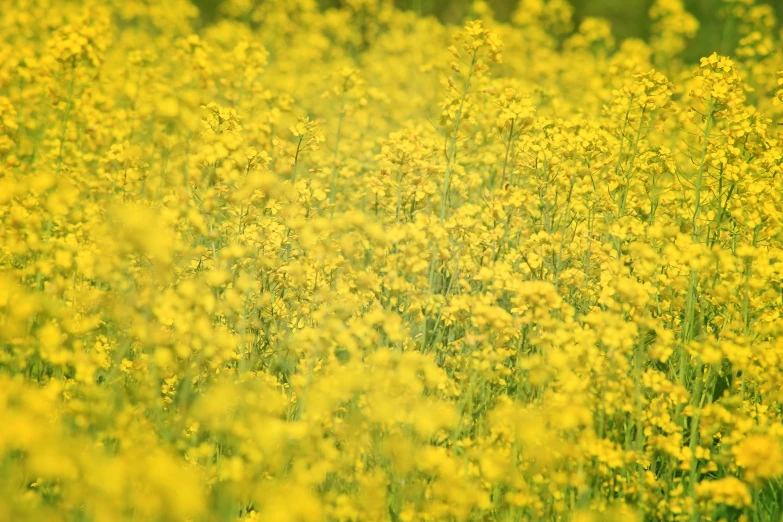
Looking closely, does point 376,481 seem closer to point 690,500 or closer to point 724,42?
point 690,500

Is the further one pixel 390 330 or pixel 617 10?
pixel 617 10

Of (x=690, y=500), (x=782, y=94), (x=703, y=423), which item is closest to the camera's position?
(x=690, y=500)

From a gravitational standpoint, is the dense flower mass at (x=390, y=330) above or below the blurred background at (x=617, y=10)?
below

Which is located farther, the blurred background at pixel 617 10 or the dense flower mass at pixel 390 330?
the blurred background at pixel 617 10

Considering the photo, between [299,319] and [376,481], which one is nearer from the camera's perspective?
[376,481]

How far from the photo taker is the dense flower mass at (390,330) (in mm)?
2783

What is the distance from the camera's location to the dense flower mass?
278 centimetres

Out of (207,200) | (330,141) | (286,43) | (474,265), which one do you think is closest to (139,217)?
(207,200)

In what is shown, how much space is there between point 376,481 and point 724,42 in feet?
28.8

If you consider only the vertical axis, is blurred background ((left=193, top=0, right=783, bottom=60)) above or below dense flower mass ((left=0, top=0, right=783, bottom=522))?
above

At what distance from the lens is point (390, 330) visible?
10.2 ft

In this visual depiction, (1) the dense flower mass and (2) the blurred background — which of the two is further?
(2) the blurred background

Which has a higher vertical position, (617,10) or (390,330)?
(617,10)

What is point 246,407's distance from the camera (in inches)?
106
